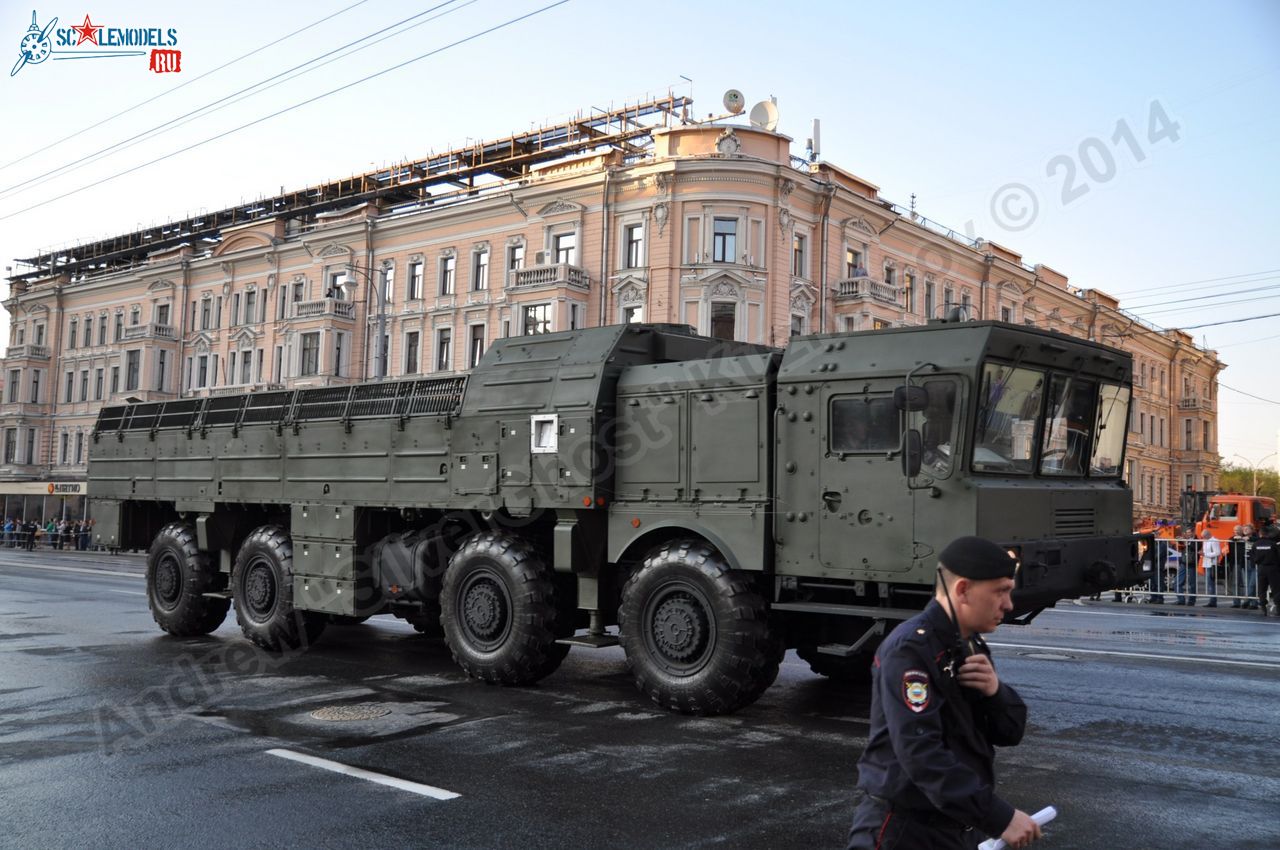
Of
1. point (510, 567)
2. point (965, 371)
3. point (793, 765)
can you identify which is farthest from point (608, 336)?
point (793, 765)

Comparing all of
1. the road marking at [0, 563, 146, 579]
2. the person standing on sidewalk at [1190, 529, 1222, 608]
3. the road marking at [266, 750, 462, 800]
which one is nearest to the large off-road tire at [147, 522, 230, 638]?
the road marking at [266, 750, 462, 800]

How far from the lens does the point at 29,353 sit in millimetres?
68062

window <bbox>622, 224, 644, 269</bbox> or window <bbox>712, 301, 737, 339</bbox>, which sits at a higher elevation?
window <bbox>622, 224, 644, 269</bbox>

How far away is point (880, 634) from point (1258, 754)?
272 centimetres

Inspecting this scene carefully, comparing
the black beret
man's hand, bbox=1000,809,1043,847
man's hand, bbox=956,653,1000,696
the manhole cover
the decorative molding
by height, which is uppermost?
the decorative molding

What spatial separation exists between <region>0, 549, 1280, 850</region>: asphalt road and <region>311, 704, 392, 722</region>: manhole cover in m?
0.05

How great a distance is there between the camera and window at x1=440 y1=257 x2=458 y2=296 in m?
47.4

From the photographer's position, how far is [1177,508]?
74812 millimetres

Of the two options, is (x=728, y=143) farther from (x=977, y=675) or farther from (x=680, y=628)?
(x=977, y=675)

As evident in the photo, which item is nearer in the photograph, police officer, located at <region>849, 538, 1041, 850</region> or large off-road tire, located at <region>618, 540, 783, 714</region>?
police officer, located at <region>849, 538, 1041, 850</region>

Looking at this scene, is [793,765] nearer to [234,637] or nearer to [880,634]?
[880,634]

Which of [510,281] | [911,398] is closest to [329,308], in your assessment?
[510,281]

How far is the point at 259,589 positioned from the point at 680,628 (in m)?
6.31

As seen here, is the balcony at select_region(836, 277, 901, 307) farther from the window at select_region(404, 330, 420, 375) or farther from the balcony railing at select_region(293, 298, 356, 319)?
the balcony railing at select_region(293, 298, 356, 319)
